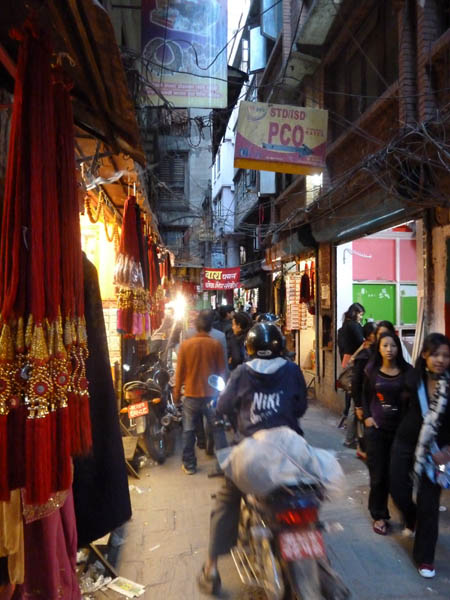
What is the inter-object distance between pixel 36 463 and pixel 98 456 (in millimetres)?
670

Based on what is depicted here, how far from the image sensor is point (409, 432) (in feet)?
12.1

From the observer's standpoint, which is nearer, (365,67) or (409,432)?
(409,432)

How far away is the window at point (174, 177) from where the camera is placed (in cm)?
2214

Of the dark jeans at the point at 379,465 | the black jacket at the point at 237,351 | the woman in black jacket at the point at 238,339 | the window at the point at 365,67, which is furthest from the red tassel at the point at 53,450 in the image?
the window at the point at 365,67

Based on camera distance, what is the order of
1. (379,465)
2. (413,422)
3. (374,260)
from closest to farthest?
(413,422)
(379,465)
(374,260)

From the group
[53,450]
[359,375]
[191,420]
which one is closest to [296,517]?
[53,450]

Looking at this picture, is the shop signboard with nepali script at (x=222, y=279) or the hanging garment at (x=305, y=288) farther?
the shop signboard with nepali script at (x=222, y=279)

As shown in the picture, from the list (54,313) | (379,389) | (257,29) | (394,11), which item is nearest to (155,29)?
(394,11)

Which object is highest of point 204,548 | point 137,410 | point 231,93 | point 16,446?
point 231,93

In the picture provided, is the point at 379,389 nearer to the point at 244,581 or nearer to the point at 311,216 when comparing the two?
the point at 244,581

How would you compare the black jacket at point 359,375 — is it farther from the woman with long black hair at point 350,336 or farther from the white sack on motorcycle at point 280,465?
the white sack on motorcycle at point 280,465

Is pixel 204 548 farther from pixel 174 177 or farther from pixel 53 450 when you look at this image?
pixel 174 177

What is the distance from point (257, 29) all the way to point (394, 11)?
9.88 metres

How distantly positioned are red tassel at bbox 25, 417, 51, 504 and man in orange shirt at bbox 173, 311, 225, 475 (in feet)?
15.0
